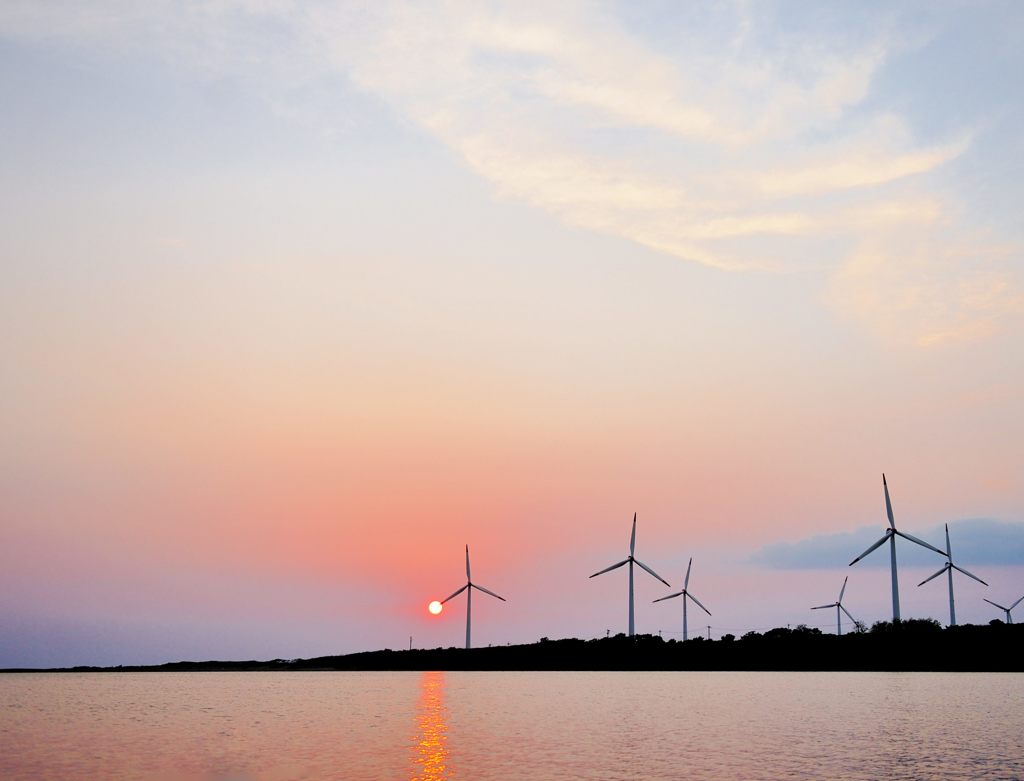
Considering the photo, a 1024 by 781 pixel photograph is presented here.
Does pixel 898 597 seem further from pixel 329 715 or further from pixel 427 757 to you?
pixel 427 757

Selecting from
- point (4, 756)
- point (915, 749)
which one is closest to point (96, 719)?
point (4, 756)

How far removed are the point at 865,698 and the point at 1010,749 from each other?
57.3m

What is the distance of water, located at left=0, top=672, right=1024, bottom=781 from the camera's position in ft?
176

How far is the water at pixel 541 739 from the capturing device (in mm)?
53625

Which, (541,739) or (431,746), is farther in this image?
(541,739)

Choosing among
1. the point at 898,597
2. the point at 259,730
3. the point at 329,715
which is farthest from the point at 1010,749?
the point at 898,597

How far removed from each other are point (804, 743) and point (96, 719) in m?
69.5

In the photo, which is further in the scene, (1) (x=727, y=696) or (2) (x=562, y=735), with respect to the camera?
(1) (x=727, y=696)

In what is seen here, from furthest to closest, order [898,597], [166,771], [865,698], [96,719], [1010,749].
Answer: [898,597] → [865,698] → [96,719] → [1010,749] → [166,771]

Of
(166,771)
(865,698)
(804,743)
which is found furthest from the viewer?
(865,698)

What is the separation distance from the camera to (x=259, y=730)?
8381 cm

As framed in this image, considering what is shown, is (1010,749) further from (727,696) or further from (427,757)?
(727,696)

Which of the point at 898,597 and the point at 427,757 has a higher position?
the point at 898,597

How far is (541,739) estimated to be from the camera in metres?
72.8
